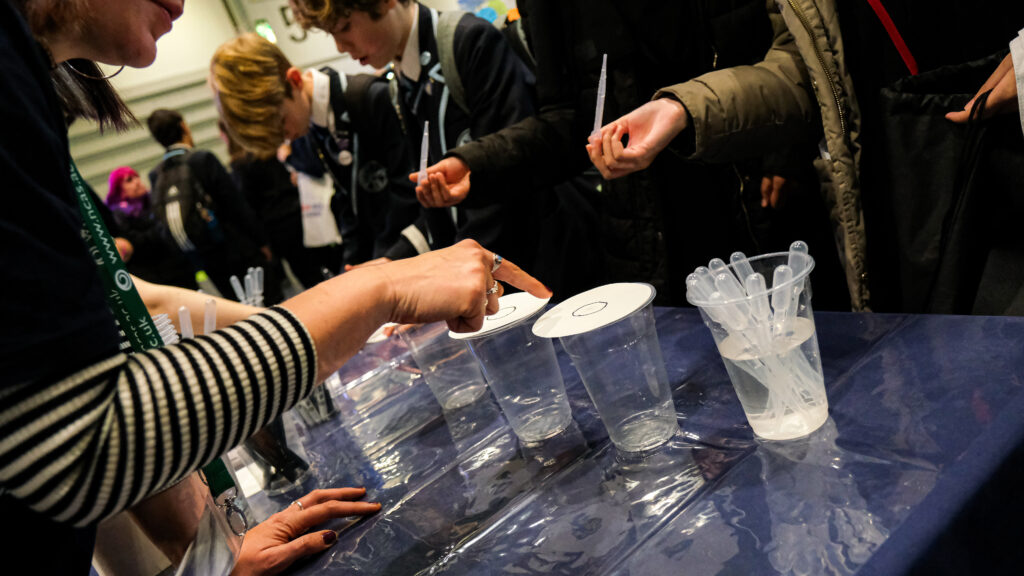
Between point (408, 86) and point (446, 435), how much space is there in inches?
61.7

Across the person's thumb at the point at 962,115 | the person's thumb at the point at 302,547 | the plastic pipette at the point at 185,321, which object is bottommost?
the person's thumb at the point at 302,547

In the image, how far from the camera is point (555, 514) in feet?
2.72

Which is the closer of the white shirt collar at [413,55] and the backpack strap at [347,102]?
the white shirt collar at [413,55]

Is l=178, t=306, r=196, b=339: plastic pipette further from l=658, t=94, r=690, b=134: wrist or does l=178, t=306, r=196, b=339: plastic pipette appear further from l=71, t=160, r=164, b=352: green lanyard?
l=658, t=94, r=690, b=134: wrist

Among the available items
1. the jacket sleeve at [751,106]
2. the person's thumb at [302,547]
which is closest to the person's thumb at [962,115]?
the jacket sleeve at [751,106]

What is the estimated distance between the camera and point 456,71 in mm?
2213

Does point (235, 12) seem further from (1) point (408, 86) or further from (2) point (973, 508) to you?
(2) point (973, 508)

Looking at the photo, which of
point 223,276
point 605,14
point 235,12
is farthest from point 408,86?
point 235,12

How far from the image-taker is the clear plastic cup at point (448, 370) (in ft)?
4.31

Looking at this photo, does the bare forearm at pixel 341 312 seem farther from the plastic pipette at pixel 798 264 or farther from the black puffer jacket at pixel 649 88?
the black puffer jacket at pixel 649 88

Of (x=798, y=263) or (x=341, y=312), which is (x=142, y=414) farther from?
(x=798, y=263)

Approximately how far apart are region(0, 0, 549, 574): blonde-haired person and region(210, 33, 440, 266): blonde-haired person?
5.79 ft

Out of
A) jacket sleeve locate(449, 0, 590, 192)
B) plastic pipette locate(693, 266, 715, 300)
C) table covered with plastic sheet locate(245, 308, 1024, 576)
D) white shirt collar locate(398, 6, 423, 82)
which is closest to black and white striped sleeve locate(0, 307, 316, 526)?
table covered with plastic sheet locate(245, 308, 1024, 576)

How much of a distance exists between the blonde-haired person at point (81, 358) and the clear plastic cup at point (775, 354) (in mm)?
382
